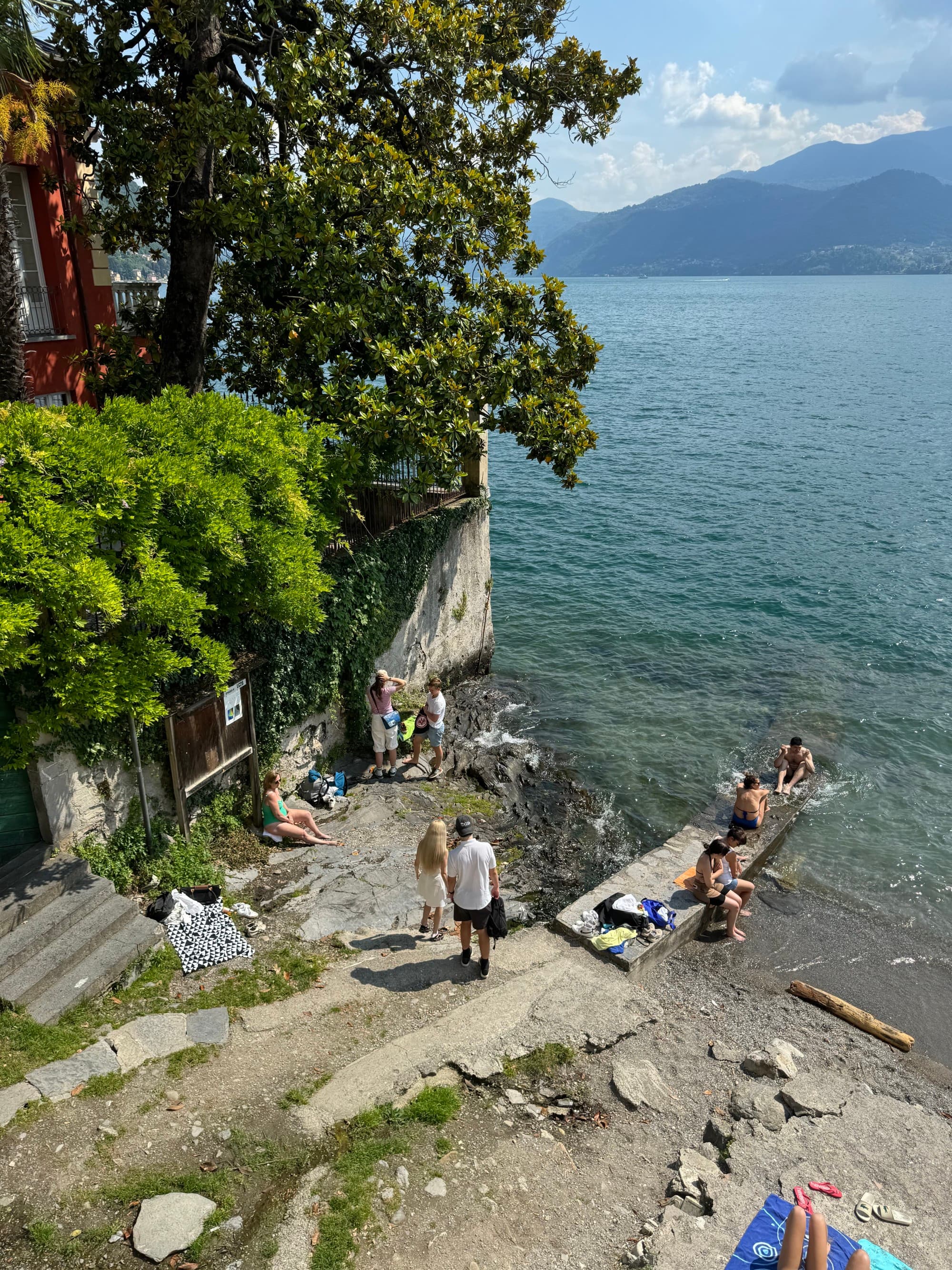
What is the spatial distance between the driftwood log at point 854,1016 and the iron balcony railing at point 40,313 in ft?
57.6

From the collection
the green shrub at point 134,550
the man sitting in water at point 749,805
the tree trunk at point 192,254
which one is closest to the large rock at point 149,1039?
the green shrub at point 134,550

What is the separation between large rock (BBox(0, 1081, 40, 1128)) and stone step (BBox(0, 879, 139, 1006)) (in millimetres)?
1029

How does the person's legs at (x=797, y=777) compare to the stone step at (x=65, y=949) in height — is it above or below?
below

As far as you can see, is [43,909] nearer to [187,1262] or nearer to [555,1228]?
[187,1262]

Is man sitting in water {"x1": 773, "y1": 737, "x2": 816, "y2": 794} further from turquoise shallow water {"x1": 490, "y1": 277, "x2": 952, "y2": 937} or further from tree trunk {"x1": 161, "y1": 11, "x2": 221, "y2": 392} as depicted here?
tree trunk {"x1": 161, "y1": 11, "x2": 221, "y2": 392}

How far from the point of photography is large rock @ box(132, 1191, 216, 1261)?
19.5ft

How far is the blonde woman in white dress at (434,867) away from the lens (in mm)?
9883

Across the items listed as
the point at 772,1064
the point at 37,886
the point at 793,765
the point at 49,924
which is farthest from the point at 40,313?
the point at 772,1064

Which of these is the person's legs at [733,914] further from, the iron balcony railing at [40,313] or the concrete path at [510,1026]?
the iron balcony railing at [40,313]

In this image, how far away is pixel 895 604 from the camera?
82.0 ft

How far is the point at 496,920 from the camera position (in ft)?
31.3

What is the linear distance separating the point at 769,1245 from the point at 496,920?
395 cm

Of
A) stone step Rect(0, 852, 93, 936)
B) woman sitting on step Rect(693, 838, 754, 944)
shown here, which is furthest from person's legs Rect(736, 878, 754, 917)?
stone step Rect(0, 852, 93, 936)

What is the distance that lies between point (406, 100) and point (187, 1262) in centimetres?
1655
